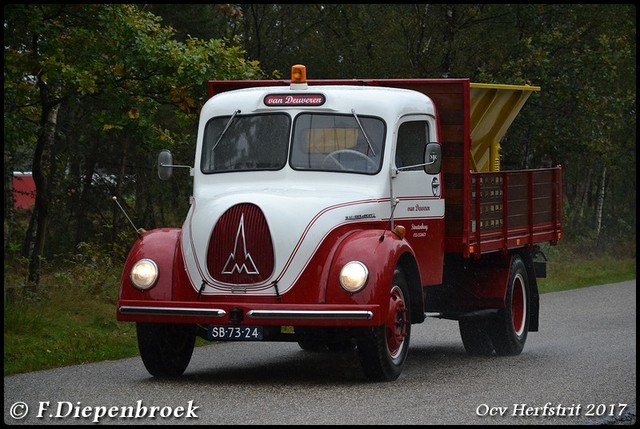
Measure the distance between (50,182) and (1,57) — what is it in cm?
901

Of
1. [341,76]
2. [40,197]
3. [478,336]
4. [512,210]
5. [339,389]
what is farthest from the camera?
[341,76]

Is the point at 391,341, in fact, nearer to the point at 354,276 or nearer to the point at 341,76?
the point at 354,276

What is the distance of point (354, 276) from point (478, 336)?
3.90m

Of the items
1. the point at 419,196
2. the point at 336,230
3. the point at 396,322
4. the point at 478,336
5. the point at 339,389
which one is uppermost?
the point at 419,196

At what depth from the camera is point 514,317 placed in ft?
50.4

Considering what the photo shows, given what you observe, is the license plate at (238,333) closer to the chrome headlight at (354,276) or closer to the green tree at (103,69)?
the chrome headlight at (354,276)

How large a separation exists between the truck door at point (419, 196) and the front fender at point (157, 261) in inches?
83.6

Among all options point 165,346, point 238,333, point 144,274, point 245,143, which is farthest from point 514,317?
point 144,274

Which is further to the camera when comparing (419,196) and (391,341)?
(419,196)

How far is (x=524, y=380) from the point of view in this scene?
11.8m

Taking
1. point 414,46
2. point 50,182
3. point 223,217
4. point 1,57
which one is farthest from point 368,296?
point 414,46

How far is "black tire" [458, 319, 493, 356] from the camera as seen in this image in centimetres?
1475

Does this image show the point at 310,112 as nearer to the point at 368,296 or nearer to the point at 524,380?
the point at 368,296

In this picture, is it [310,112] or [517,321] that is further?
[517,321]
